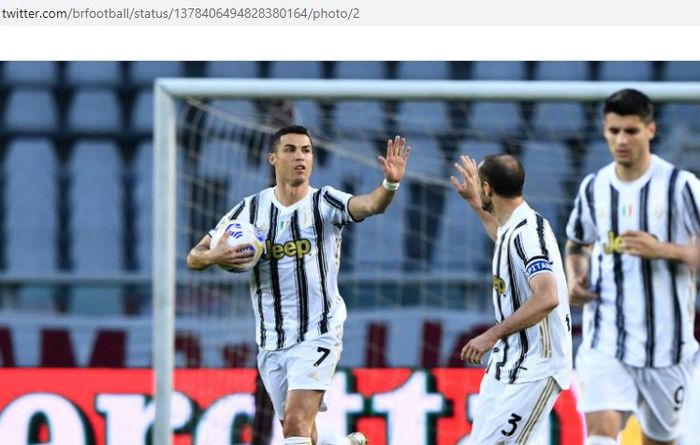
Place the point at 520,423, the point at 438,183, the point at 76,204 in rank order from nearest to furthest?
the point at 520,423 < the point at 438,183 < the point at 76,204

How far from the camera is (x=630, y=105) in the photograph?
447 centimetres

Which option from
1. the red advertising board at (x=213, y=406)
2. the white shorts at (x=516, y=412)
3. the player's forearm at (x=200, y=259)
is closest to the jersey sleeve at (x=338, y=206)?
the player's forearm at (x=200, y=259)

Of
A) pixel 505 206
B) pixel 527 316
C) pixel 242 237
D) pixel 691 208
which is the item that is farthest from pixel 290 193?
pixel 691 208

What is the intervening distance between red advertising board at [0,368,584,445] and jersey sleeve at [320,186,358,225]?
1.48 meters

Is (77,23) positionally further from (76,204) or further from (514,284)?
(76,204)

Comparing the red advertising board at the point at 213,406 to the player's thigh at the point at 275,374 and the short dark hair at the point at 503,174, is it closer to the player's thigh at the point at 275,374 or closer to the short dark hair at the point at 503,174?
the player's thigh at the point at 275,374

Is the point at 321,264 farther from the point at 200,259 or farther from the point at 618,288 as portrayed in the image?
the point at 618,288

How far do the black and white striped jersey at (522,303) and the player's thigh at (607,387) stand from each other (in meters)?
0.08

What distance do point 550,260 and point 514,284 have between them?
162mm

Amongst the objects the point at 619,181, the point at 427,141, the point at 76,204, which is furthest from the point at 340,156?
the point at 619,181

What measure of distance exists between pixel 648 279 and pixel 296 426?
57.0 inches

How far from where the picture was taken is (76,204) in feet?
29.5

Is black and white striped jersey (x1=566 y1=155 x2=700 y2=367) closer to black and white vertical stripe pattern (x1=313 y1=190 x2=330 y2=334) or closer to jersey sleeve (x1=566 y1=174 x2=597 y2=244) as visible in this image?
jersey sleeve (x1=566 y1=174 x2=597 y2=244)

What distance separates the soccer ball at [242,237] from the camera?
5008mm
